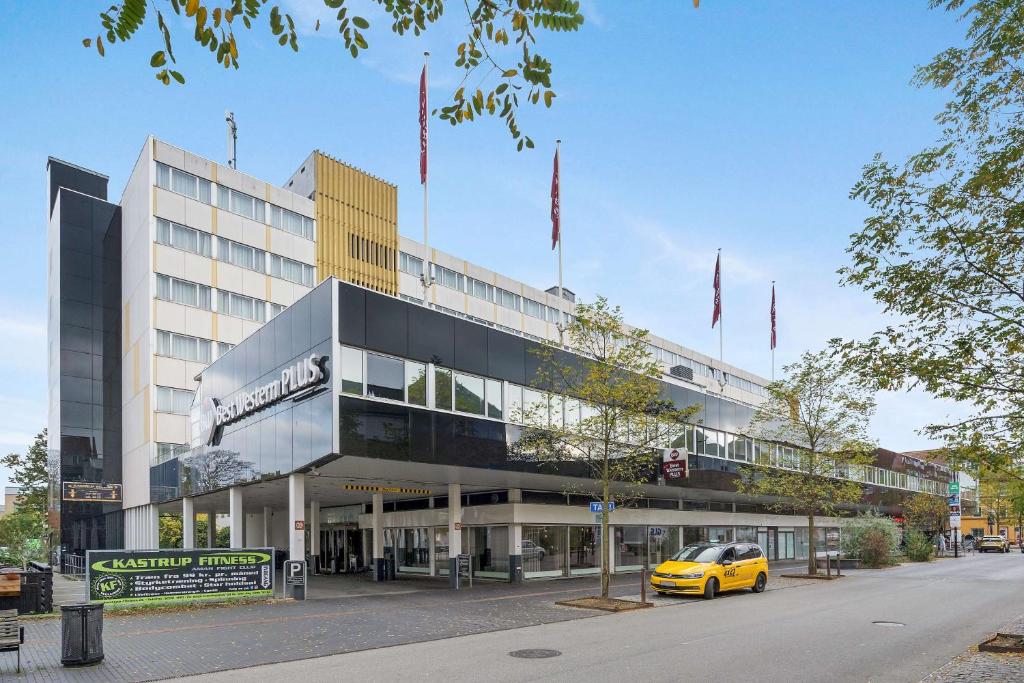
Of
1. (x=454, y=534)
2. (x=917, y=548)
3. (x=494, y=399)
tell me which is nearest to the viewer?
(x=494, y=399)

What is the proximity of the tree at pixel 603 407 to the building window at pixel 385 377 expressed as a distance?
3.96 metres

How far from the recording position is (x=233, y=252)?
44.3 metres

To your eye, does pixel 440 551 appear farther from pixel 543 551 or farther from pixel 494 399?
pixel 494 399

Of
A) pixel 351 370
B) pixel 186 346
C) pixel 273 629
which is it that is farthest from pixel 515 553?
pixel 186 346

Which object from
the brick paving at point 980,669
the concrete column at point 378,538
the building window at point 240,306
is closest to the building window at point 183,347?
the building window at point 240,306

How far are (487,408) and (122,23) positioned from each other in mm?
19976

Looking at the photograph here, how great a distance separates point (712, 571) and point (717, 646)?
9.73m

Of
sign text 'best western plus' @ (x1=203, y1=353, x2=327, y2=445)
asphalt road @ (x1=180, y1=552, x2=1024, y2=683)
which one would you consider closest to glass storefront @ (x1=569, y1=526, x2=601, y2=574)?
asphalt road @ (x1=180, y1=552, x2=1024, y2=683)

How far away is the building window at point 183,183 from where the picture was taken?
1642 inches

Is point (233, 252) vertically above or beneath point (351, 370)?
above

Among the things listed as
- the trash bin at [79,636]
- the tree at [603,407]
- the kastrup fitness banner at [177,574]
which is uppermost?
the tree at [603,407]

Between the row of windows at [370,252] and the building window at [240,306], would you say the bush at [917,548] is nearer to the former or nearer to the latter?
the row of windows at [370,252]

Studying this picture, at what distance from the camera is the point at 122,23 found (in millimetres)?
5695

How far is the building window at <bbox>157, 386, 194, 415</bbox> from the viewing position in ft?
137
